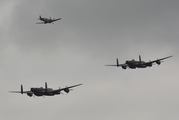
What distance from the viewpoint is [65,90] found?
648ft

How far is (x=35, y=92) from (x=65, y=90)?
1270 cm

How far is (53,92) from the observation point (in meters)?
195

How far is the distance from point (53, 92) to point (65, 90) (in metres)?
4.91

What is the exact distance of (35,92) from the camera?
19038cm

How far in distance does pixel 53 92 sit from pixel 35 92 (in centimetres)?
790
